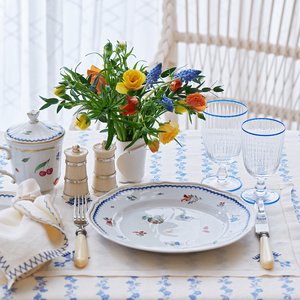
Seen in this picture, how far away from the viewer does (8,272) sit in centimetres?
60

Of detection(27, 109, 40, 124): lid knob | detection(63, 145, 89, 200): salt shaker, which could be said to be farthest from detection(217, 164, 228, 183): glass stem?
detection(27, 109, 40, 124): lid knob

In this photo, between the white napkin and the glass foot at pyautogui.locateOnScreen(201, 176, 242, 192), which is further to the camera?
the glass foot at pyautogui.locateOnScreen(201, 176, 242, 192)

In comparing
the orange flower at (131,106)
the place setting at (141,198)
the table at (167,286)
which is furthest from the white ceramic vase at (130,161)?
the table at (167,286)

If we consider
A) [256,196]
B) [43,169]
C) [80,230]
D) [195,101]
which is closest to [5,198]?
[43,169]

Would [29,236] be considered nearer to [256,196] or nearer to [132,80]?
[132,80]

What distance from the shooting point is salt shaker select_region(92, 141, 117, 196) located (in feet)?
2.76

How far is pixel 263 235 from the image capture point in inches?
27.8

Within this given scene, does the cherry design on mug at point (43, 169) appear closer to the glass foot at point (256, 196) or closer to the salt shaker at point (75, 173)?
the salt shaker at point (75, 173)

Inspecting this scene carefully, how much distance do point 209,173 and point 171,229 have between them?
0.95ft

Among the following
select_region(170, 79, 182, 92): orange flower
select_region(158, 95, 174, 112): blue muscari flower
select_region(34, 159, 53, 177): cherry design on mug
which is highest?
select_region(170, 79, 182, 92): orange flower

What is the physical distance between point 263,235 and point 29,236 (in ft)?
1.35

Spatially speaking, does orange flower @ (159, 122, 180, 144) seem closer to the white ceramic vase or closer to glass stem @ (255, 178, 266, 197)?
the white ceramic vase

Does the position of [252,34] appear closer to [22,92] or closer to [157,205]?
[22,92]

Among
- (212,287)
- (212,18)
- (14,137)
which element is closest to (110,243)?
(212,287)
